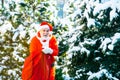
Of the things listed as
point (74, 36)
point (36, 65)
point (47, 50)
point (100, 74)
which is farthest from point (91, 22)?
point (36, 65)

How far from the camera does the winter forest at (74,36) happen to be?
7.11 meters

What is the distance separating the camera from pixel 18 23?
8898 mm

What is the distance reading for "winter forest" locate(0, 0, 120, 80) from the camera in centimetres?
711

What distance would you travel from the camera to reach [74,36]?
7.53 metres

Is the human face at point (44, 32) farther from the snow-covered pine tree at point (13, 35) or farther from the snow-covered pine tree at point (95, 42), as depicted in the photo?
the snow-covered pine tree at point (13, 35)

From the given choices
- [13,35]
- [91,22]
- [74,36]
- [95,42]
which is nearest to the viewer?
[91,22]

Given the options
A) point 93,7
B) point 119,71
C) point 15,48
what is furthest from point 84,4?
point 15,48

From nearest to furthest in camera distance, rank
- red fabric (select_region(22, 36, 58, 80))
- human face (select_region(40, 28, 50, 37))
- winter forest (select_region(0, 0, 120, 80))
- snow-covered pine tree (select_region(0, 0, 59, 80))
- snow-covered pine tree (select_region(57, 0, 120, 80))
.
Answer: red fabric (select_region(22, 36, 58, 80))
human face (select_region(40, 28, 50, 37))
snow-covered pine tree (select_region(57, 0, 120, 80))
winter forest (select_region(0, 0, 120, 80))
snow-covered pine tree (select_region(0, 0, 59, 80))

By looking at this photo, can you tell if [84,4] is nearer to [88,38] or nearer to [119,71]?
[88,38]

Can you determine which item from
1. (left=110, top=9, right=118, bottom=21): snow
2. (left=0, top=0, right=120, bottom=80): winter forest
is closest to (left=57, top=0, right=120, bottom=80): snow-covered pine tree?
(left=0, top=0, right=120, bottom=80): winter forest

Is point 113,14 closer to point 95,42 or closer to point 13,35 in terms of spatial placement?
point 95,42

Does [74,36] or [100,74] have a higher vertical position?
[74,36]

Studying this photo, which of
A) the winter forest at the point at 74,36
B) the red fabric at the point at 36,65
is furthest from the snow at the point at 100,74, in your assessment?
the red fabric at the point at 36,65

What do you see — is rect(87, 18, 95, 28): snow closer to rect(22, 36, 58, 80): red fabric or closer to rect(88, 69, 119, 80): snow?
rect(88, 69, 119, 80): snow
